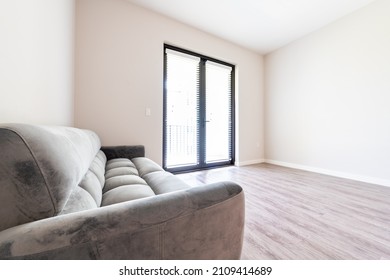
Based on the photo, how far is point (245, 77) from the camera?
3621 millimetres

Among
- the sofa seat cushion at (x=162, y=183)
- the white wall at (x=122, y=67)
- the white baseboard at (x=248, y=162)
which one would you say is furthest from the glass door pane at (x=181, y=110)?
the sofa seat cushion at (x=162, y=183)

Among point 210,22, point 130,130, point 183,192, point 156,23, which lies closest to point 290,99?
point 210,22

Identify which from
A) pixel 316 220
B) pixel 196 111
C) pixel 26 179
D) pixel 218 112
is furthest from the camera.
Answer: pixel 218 112

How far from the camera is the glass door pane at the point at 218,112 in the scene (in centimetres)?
Result: 324

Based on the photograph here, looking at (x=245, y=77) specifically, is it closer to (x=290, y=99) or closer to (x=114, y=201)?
(x=290, y=99)

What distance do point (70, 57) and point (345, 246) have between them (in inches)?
118

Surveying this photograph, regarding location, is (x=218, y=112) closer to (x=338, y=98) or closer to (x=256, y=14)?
(x=256, y=14)

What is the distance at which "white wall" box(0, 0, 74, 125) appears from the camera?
81 centimetres

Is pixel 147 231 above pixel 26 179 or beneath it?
beneath

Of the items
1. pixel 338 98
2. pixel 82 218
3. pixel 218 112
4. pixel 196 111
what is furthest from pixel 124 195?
pixel 338 98

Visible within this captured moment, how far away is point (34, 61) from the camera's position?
106 cm

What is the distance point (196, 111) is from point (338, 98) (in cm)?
240

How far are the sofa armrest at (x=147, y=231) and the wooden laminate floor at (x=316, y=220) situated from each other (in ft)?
2.13

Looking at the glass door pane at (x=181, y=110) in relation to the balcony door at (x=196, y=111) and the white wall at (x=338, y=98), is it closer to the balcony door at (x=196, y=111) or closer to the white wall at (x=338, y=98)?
the balcony door at (x=196, y=111)
